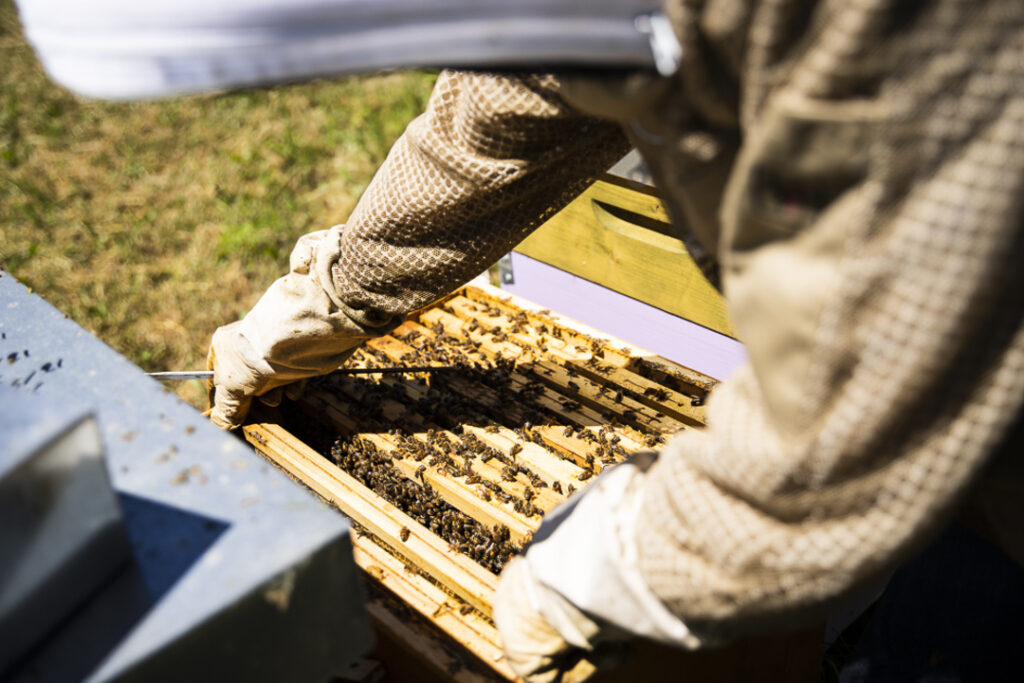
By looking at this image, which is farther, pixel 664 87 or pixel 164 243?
pixel 164 243

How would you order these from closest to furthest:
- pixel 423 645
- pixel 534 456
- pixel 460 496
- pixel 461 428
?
1. pixel 423 645
2. pixel 460 496
3. pixel 534 456
4. pixel 461 428

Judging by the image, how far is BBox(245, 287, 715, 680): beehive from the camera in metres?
1.48

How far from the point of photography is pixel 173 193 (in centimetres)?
479

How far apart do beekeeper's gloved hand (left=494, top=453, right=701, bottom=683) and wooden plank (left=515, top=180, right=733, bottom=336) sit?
1148mm

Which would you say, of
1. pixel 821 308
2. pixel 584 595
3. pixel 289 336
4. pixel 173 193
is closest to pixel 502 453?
pixel 289 336

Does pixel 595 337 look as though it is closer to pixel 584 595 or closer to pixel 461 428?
pixel 461 428

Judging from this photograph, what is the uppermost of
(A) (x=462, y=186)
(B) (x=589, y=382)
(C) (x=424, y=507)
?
(A) (x=462, y=186)

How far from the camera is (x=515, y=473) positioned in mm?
1832

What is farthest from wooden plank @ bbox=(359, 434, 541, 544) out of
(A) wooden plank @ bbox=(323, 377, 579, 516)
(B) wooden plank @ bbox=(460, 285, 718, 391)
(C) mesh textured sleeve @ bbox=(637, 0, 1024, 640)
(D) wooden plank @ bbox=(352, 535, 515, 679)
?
(C) mesh textured sleeve @ bbox=(637, 0, 1024, 640)

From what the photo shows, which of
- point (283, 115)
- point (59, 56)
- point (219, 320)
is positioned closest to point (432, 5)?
point (59, 56)

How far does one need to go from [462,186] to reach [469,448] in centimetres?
82

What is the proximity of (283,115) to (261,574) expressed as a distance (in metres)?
5.41

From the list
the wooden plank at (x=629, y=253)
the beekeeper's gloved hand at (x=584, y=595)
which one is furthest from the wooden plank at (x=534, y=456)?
the wooden plank at (x=629, y=253)

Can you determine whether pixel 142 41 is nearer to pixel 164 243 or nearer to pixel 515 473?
pixel 515 473
